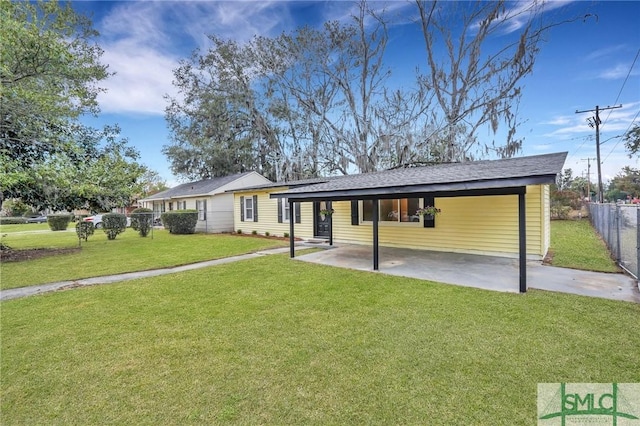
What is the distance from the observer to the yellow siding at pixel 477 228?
7577mm

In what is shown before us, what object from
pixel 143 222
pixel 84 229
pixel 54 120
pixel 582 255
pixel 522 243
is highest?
pixel 54 120

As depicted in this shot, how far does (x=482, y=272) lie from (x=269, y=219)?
10.2 meters

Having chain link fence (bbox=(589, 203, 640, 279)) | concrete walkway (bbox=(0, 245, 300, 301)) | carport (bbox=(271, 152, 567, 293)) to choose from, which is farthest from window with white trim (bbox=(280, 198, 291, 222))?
chain link fence (bbox=(589, 203, 640, 279))

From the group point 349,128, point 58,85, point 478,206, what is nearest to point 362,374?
point 478,206

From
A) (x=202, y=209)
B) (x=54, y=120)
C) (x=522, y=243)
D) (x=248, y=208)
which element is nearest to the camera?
(x=522, y=243)

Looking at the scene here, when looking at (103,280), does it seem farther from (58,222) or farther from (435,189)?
(58,222)

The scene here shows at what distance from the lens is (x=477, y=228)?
27.9 feet

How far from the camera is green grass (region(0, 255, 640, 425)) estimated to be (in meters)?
2.28

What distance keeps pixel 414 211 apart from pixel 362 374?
25.4 feet

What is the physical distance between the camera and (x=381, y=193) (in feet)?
22.3

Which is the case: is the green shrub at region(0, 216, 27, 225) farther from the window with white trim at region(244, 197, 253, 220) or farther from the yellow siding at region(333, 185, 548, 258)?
the yellow siding at region(333, 185, 548, 258)

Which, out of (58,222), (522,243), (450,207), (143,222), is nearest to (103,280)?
(522,243)

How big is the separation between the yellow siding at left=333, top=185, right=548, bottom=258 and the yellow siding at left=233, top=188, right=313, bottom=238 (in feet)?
12.3

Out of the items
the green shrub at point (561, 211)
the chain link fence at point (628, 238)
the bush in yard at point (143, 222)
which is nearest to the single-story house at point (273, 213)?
the bush in yard at point (143, 222)
